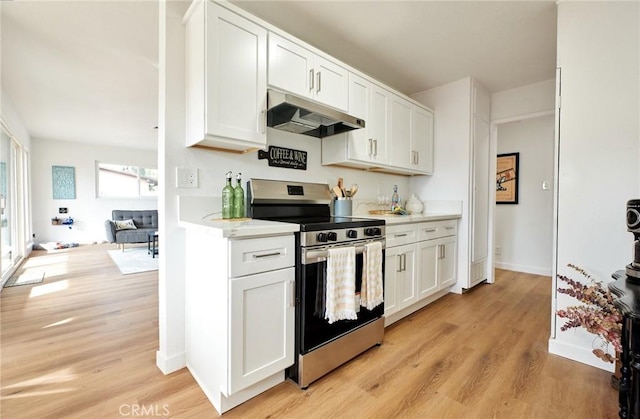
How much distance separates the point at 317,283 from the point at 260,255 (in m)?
0.39

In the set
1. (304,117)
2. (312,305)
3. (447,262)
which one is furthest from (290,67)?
(447,262)

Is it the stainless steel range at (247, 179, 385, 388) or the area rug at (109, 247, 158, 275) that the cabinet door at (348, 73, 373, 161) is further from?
the area rug at (109, 247, 158, 275)

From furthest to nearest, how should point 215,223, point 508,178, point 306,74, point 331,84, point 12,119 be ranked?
1. point 508,178
2. point 12,119
3. point 331,84
4. point 306,74
5. point 215,223

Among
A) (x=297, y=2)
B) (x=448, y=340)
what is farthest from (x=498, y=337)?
(x=297, y=2)

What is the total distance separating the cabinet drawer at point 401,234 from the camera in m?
2.25

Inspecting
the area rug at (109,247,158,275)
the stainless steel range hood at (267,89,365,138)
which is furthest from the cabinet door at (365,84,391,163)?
the area rug at (109,247,158,275)

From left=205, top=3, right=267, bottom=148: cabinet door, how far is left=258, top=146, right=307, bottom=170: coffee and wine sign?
0.33 m

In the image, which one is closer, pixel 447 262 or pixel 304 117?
pixel 304 117

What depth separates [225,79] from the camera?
65.9 inches

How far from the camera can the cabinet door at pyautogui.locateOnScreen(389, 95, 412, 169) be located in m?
2.90

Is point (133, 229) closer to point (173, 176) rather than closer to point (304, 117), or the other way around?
point (173, 176)

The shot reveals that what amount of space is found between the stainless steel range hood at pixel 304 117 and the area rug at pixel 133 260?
3.37 m

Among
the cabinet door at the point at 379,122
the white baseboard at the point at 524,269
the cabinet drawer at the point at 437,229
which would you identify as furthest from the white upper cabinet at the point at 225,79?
the white baseboard at the point at 524,269

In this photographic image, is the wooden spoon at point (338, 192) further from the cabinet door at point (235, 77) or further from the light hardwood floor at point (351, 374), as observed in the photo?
the light hardwood floor at point (351, 374)
